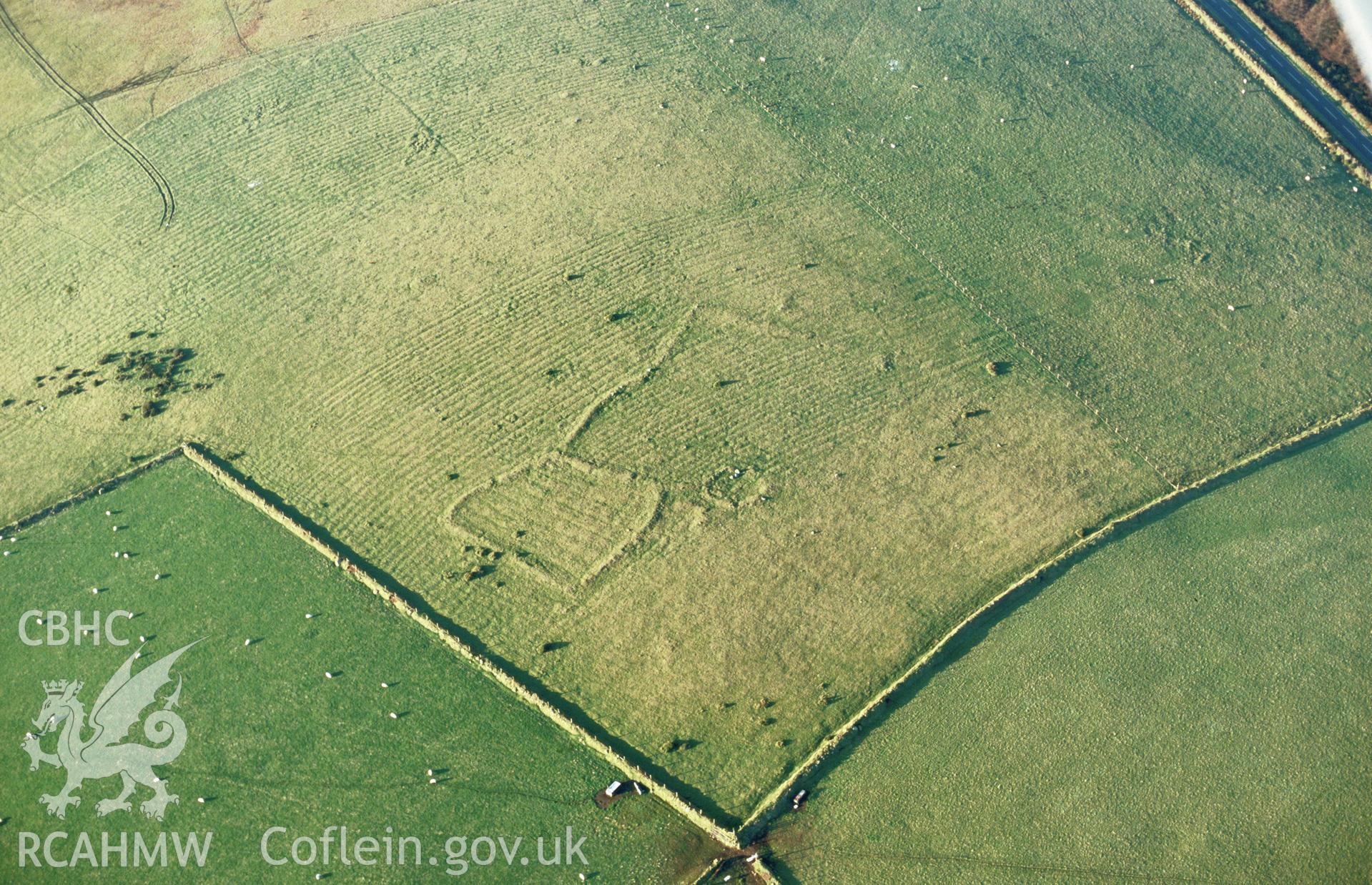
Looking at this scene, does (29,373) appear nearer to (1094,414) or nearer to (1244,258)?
(1094,414)

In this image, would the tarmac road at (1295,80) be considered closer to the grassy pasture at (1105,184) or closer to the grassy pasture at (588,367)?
the grassy pasture at (1105,184)

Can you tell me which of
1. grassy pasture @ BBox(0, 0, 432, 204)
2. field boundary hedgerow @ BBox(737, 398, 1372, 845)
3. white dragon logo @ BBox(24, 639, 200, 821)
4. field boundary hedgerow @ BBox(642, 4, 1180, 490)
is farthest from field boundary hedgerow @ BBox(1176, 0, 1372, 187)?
white dragon logo @ BBox(24, 639, 200, 821)

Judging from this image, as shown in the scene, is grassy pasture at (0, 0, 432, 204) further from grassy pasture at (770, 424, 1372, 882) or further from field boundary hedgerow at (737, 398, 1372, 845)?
grassy pasture at (770, 424, 1372, 882)

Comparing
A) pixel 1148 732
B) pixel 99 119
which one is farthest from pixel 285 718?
pixel 99 119

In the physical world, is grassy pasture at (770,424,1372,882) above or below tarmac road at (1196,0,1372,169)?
below

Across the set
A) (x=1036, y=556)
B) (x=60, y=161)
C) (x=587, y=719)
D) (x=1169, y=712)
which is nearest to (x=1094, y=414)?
(x=1036, y=556)

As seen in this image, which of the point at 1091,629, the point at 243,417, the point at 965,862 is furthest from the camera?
the point at 243,417

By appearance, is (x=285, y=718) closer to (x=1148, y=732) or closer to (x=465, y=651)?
(x=465, y=651)
